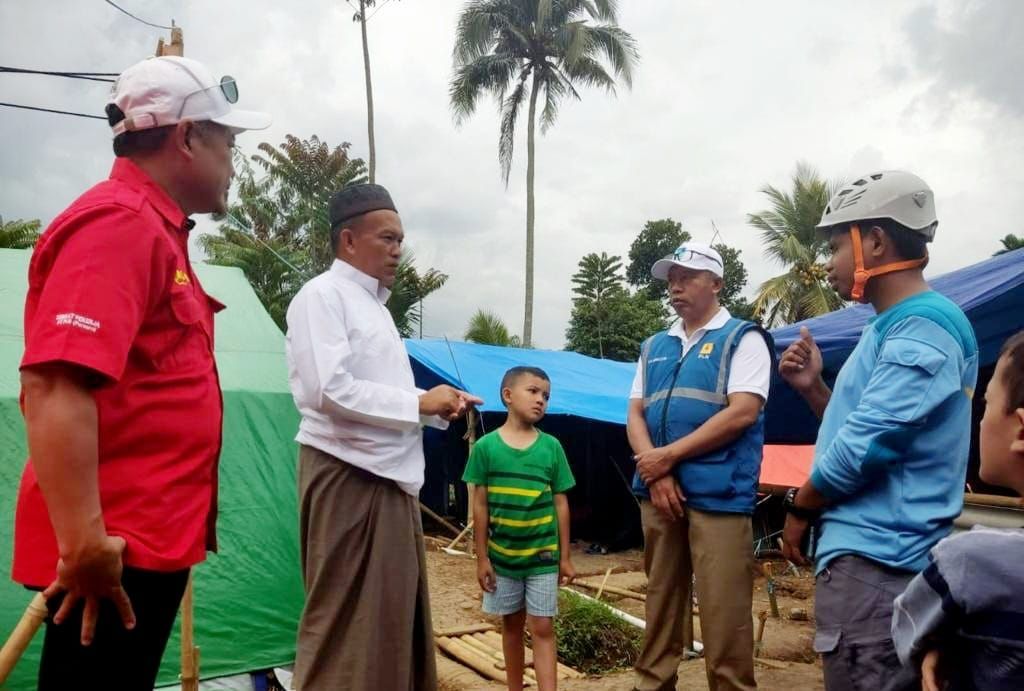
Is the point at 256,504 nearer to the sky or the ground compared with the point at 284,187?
nearer to the ground

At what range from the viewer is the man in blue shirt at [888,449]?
6.24 ft

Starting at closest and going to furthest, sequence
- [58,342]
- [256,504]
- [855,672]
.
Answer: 1. [58,342]
2. [855,672]
3. [256,504]

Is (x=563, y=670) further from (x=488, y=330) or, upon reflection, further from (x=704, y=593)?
(x=488, y=330)

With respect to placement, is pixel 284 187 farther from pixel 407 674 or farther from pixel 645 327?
pixel 407 674

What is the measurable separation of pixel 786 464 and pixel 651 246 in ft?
86.9

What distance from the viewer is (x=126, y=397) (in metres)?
1.47

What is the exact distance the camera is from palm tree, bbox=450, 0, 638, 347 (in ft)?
64.8

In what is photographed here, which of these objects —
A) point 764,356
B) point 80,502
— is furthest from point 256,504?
point 80,502

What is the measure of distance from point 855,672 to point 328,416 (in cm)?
158

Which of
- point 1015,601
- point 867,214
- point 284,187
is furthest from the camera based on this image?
point 284,187

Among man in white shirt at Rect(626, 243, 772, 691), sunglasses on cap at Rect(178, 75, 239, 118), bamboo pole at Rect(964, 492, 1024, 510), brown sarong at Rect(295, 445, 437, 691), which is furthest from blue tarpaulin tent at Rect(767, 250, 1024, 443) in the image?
sunglasses on cap at Rect(178, 75, 239, 118)

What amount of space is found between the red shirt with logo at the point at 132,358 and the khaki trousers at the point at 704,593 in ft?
6.34

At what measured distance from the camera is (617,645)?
5180 millimetres

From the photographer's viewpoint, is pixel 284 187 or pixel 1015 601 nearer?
pixel 1015 601
